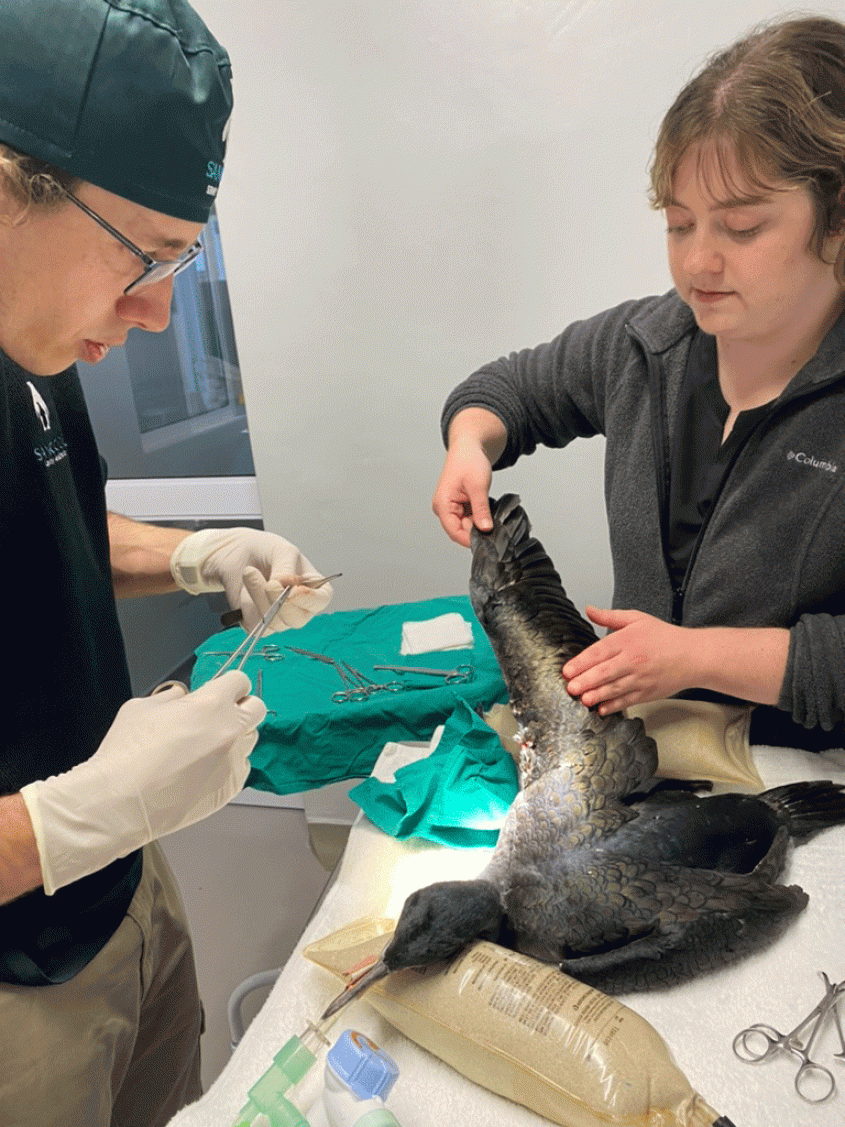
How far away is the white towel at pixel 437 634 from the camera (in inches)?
91.2

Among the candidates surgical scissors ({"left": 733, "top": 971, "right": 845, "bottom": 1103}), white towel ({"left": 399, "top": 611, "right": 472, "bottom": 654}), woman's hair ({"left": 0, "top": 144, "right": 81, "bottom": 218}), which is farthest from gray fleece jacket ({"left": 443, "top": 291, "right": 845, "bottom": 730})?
woman's hair ({"left": 0, "top": 144, "right": 81, "bottom": 218})

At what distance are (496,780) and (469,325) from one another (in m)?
1.64

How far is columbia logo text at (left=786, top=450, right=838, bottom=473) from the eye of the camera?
1.38 m

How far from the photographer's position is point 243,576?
171cm

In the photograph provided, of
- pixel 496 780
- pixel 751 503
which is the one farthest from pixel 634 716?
pixel 751 503

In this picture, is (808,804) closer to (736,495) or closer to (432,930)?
(736,495)

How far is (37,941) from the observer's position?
121cm

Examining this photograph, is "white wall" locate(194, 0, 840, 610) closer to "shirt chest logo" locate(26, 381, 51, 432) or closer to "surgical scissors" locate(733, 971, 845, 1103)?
"shirt chest logo" locate(26, 381, 51, 432)

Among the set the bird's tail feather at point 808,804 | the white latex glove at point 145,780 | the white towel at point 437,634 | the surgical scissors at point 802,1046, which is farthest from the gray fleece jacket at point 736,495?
the white latex glove at point 145,780

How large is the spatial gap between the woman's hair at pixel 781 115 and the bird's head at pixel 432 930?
43.7 inches

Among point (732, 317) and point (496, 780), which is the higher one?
point (732, 317)

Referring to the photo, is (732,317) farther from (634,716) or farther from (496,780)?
(496,780)

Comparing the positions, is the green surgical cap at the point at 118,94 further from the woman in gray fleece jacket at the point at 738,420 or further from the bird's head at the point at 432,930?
the bird's head at the point at 432,930

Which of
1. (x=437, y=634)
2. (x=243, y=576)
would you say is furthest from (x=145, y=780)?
(x=437, y=634)
